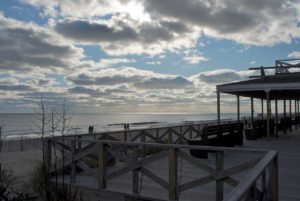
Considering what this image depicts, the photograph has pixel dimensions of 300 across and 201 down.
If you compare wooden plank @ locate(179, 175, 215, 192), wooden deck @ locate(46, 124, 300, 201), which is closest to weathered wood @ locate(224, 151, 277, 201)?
wooden plank @ locate(179, 175, 215, 192)

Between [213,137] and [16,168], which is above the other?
[213,137]

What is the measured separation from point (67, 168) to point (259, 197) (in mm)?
5752

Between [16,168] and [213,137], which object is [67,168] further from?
[213,137]

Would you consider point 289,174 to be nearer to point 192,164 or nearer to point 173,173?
point 192,164

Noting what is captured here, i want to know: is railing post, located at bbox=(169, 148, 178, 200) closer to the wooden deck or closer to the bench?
the wooden deck

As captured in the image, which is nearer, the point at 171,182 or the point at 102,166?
the point at 171,182

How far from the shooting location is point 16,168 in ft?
37.4

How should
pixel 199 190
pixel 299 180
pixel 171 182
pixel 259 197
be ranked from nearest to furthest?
pixel 259 197
pixel 171 182
pixel 199 190
pixel 299 180

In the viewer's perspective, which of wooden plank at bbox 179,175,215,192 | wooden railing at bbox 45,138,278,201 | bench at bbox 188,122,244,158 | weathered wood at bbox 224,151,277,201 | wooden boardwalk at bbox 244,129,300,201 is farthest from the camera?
bench at bbox 188,122,244,158

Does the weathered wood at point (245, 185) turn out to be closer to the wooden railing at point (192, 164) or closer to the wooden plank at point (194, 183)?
the wooden railing at point (192, 164)

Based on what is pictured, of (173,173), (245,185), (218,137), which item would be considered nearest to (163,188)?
(173,173)

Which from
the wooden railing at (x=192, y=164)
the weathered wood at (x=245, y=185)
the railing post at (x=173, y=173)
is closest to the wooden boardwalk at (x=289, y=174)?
the wooden railing at (x=192, y=164)

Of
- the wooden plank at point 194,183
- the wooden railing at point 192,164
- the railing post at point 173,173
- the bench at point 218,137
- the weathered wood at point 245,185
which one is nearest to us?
the weathered wood at point 245,185

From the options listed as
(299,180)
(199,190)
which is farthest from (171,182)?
(299,180)
